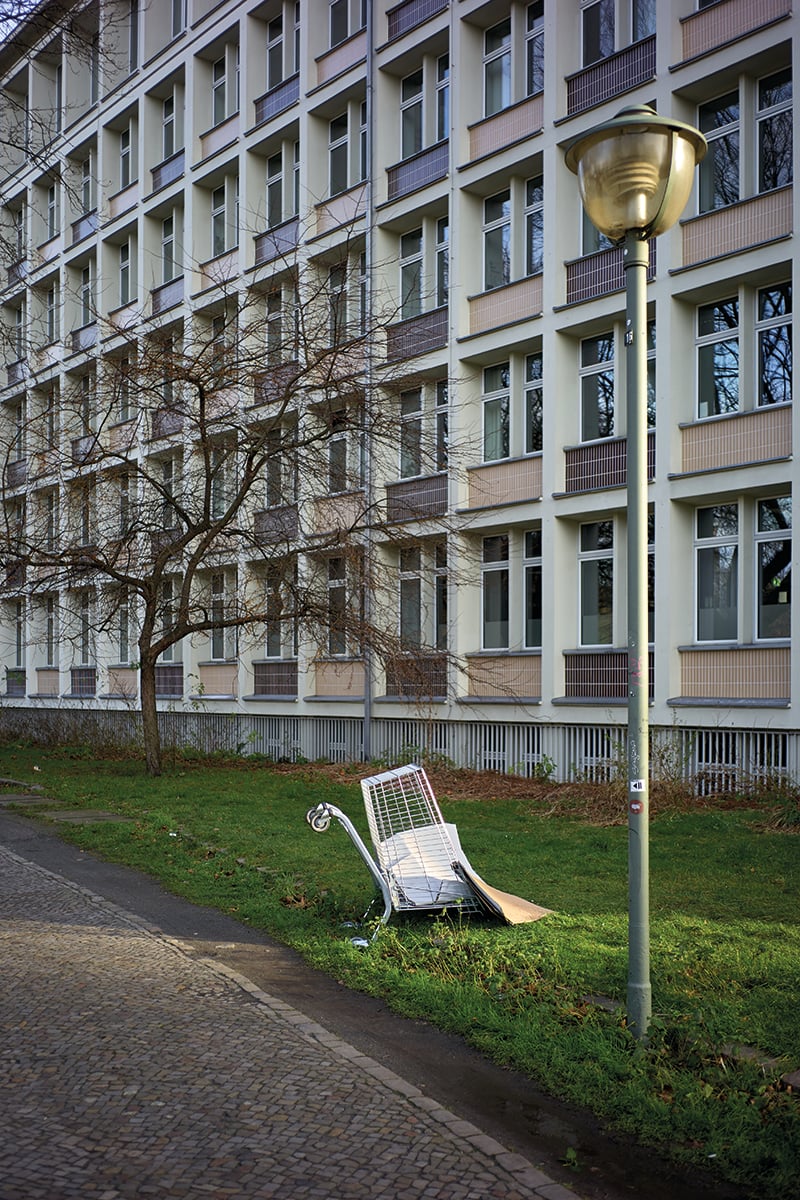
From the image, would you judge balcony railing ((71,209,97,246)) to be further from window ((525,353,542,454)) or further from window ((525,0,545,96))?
window ((525,353,542,454))

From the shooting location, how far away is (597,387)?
2194cm

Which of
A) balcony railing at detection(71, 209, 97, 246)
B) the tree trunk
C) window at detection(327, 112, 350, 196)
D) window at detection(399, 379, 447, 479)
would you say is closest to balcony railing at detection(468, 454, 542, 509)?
window at detection(399, 379, 447, 479)

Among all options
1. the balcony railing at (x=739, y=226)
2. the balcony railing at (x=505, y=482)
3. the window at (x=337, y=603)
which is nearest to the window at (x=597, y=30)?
the balcony railing at (x=739, y=226)

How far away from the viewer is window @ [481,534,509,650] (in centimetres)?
2375

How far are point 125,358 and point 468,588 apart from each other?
782cm

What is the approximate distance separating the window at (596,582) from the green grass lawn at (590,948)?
20.0ft

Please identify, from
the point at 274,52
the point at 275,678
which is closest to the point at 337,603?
the point at 275,678

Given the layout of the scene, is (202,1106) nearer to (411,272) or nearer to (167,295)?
(411,272)

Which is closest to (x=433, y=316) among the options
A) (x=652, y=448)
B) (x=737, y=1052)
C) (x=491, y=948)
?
(x=652, y=448)

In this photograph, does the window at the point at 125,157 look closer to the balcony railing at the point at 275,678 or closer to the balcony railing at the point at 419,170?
the balcony railing at the point at 419,170

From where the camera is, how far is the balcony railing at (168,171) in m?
34.5

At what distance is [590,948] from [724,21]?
16589 millimetres

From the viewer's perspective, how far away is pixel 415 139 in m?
26.3

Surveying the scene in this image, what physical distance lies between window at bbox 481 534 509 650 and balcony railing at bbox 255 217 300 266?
370 inches
